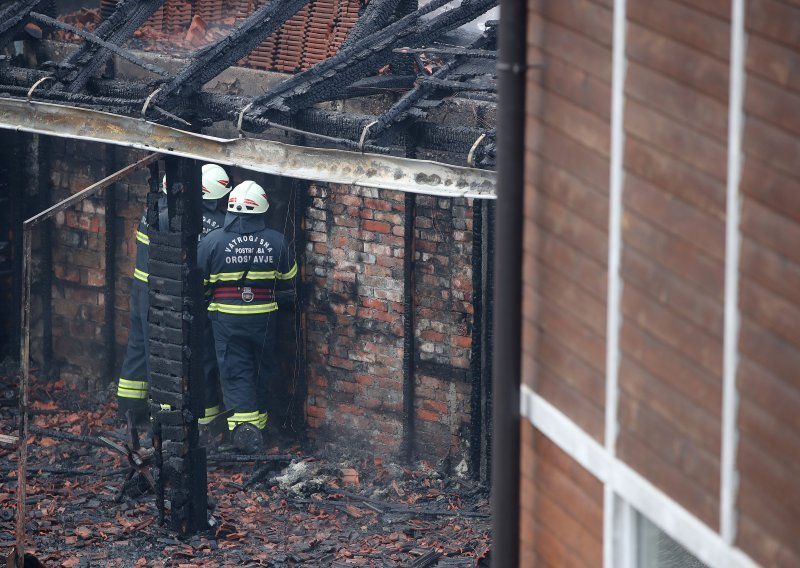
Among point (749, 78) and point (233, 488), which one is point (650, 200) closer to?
point (749, 78)

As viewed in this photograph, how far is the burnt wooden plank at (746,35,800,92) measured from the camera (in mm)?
2814

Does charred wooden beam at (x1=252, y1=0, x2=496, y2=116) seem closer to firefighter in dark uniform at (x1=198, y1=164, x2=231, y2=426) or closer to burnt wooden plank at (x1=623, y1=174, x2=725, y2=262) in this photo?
firefighter in dark uniform at (x1=198, y1=164, x2=231, y2=426)

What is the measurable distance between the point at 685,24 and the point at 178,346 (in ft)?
16.7

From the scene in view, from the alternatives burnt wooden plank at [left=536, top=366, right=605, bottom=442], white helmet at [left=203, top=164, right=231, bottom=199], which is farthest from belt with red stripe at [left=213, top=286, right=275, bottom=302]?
burnt wooden plank at [left=536, top=366, right=605, bottom=442]

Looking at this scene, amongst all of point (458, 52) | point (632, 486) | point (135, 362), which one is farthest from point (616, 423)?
point (135, 362)

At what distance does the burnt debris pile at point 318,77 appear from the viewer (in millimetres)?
8023

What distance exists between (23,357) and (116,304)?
Result: 3605 mm

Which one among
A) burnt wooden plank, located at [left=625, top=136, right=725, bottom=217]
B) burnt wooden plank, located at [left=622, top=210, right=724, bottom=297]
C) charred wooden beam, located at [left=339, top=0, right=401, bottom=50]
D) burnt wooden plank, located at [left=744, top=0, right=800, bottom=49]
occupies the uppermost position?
charred wooden beam, located at [left=339, top=0, right=401, bottom=50]

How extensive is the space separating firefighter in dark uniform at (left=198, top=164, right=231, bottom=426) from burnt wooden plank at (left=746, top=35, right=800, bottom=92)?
685 centimetres

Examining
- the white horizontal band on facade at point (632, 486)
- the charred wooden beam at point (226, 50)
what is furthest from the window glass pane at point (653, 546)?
the charred wooden beam at point (226, 50)

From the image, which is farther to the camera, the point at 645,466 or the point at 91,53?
the point at 91,53

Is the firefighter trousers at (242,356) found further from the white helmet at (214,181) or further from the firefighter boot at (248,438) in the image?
the white helmet at (214,181)

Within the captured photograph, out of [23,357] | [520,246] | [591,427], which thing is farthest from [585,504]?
[23,357]

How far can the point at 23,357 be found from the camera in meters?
6.98
